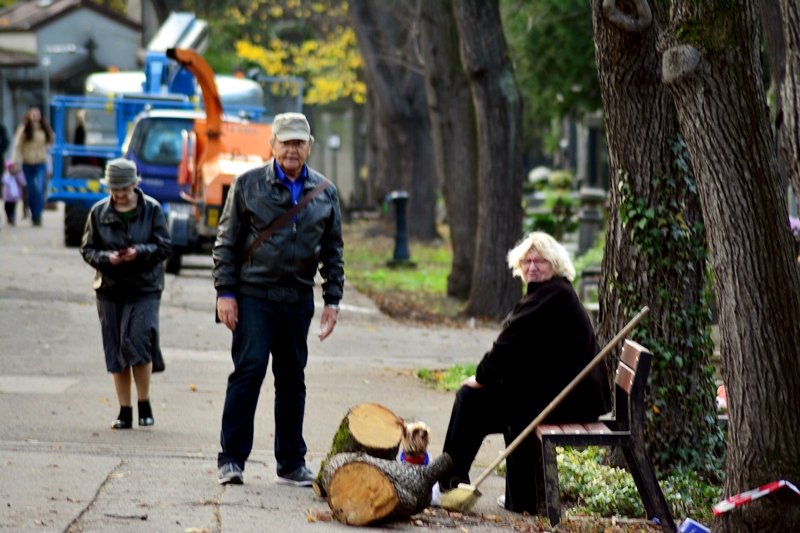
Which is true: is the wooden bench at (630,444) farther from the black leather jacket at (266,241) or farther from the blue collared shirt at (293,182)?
the blue collared shirt at (293,182)

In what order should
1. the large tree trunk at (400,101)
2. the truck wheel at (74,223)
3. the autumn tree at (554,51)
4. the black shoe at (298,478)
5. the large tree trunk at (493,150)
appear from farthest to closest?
the large tree trunk at (400,101) → the autumn tree at (554,51) → the truck wheel at (74,223) → the large tree trunk at (493,150) → the black shoe at (298,478)

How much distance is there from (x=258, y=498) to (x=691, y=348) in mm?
2717

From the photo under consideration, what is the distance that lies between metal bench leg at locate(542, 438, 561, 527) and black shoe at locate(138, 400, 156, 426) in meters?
3.34

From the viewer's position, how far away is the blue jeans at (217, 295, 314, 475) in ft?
26.6

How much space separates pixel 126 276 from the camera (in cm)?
994

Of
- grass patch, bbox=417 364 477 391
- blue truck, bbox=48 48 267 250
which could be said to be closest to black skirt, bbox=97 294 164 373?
grass patch, bbox=417 364 477 391

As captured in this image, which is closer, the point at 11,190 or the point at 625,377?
the point at 625,377

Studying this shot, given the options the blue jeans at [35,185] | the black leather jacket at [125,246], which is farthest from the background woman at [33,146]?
the black leather jacket at [125,246]

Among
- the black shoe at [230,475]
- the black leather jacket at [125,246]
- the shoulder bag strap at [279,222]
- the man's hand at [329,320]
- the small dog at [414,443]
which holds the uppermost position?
the shoulder bag strap at [279,222]

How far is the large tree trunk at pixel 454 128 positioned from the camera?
2136 centimetres

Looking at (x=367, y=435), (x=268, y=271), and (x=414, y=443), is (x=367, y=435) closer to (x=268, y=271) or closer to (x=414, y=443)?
(x=414, y=443)

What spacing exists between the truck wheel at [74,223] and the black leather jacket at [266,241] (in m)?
16.6

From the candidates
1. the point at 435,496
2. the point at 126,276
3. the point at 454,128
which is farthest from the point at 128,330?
the point at 454,128

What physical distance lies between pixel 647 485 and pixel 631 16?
2608 millimetres
